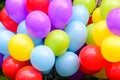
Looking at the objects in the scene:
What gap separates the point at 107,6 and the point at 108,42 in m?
0.36

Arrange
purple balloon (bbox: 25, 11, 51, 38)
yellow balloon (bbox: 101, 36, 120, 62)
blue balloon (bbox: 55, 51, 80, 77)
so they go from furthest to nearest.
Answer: blue balloon (bbox: 55, 51, 80, 77) → purple balloon (bbox: 25, 11, 51, 38) → yellow balloon (bbox: 101, 36, 120, 62)

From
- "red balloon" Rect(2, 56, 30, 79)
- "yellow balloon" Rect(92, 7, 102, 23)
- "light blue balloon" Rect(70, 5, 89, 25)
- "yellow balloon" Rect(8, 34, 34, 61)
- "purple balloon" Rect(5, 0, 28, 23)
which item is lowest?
"red balloon" Rect(2, 56, 30, 79)

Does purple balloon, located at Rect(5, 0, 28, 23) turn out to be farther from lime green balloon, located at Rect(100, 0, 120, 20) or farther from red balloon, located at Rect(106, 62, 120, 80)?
red balloon, located at Rect(106, 62, 120, 80)

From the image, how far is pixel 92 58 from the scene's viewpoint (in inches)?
106

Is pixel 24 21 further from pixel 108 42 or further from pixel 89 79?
pixel 89 79

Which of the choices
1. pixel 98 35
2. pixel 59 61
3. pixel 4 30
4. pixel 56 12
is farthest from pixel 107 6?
pixel 4 30

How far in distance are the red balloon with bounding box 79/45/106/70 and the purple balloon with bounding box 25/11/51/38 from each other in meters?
0.36

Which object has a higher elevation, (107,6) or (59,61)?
(107,6)

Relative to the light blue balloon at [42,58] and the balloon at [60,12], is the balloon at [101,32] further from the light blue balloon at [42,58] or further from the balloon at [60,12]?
the light blue balloon at [42,58]

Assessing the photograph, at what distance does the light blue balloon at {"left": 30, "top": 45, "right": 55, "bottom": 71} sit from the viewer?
8.88 ft

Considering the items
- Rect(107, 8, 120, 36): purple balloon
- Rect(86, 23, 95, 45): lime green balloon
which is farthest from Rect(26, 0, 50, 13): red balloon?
Rect(107, 8, 120, 36): purple balloon

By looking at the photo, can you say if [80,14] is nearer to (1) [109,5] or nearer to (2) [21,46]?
(1) [109,5]

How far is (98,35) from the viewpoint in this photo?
2.77 m

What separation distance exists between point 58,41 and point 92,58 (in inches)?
12.2
